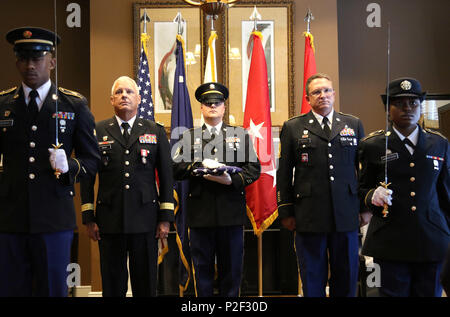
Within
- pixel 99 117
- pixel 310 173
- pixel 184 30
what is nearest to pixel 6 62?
pixel 99 117

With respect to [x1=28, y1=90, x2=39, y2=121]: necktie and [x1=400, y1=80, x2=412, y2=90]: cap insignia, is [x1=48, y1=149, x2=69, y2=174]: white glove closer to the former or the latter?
[x1=28, y1=90, x2=39, y2=121]: necktie

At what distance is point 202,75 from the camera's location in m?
5.38

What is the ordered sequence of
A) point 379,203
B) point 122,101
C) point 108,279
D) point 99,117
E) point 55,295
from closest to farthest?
1. point 55,295
2. point 379,203
3. point 108,279
4. point 122,101
5. point 99,117

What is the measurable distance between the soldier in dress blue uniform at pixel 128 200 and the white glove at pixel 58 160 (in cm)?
86

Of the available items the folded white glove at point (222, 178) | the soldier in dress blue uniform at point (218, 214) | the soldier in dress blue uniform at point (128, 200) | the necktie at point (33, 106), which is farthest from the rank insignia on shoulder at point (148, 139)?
the necktie at point (33, 106)

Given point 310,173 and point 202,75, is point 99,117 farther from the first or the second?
point 310,173

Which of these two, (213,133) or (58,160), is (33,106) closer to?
(58,160)

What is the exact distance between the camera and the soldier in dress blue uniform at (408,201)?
8.68 ft

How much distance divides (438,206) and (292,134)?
959 millimetres

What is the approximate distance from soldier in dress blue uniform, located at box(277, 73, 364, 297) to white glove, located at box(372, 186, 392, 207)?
31 centimetres

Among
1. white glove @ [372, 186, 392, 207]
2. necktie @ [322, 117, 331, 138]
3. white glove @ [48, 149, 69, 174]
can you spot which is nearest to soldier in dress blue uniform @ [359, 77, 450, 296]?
white glove @ [372, 186, 392, 207]

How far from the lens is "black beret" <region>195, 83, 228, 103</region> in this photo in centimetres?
355

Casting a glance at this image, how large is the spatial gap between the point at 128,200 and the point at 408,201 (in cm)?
164

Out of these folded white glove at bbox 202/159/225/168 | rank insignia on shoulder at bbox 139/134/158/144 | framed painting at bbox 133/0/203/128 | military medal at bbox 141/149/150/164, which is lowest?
folded white glove at bbox 202/159/225/168
